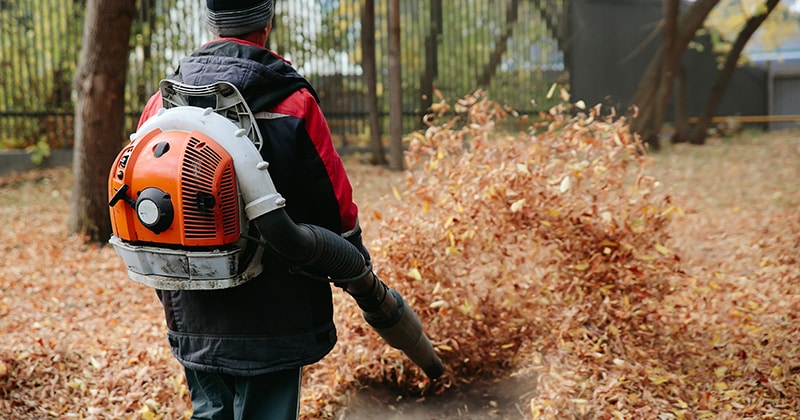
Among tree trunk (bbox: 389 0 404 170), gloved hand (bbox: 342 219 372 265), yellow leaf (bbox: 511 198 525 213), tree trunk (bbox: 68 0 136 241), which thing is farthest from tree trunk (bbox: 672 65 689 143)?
gloved hand (bbox: 342 219 372 265)

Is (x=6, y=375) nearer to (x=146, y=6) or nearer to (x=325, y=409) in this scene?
(x=325, y=409)

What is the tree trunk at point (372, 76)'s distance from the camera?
1092cm

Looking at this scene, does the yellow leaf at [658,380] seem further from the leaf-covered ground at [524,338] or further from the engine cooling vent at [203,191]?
the engine cooling vent at [203,191]

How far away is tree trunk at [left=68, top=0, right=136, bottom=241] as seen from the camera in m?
7.38

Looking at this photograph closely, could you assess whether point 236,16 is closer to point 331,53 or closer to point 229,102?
point 229,102

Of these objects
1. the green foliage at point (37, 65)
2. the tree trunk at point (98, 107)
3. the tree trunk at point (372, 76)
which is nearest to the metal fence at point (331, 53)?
the green foliage at point (37, 65)

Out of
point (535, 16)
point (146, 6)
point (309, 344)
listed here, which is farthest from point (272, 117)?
point (535, 16)

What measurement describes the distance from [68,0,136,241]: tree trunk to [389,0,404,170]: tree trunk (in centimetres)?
372

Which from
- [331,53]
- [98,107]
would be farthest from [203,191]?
[331,53]

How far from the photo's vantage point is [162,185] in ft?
6.88

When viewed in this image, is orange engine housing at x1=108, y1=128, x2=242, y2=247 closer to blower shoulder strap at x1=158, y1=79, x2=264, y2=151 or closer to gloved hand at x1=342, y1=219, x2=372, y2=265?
blower shoulder strap at x1=158, y1=79, x2=264, y2=151

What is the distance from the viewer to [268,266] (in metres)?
2.34

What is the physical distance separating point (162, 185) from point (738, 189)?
8.81 m

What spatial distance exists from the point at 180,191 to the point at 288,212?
1.24 ft
